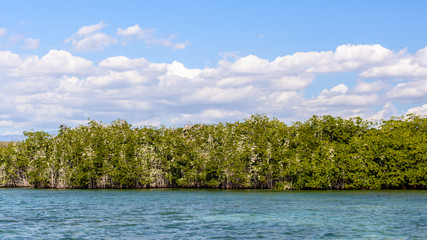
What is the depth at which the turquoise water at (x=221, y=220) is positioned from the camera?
32.6m

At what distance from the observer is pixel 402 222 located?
124ft

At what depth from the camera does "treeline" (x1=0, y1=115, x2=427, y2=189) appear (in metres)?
81.2

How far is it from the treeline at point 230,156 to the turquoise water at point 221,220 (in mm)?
25595

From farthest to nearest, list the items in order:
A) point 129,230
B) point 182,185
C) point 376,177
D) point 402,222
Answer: point 182,185, point 376,177, point 402,222, point 129,230

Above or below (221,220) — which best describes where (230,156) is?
above

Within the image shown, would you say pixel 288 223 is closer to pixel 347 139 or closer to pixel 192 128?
pixel 347 139

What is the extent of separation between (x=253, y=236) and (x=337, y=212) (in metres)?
16.9

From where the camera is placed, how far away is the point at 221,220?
4044 centimetres

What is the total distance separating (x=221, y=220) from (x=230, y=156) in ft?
160

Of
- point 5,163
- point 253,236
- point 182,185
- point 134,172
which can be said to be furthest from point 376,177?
point 5,163

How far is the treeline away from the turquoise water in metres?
25.6

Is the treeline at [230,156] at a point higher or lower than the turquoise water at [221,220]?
higher

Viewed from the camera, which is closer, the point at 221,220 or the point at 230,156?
the point at 221,220

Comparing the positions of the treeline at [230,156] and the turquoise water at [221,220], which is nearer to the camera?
the turquoise water at [221,220]
